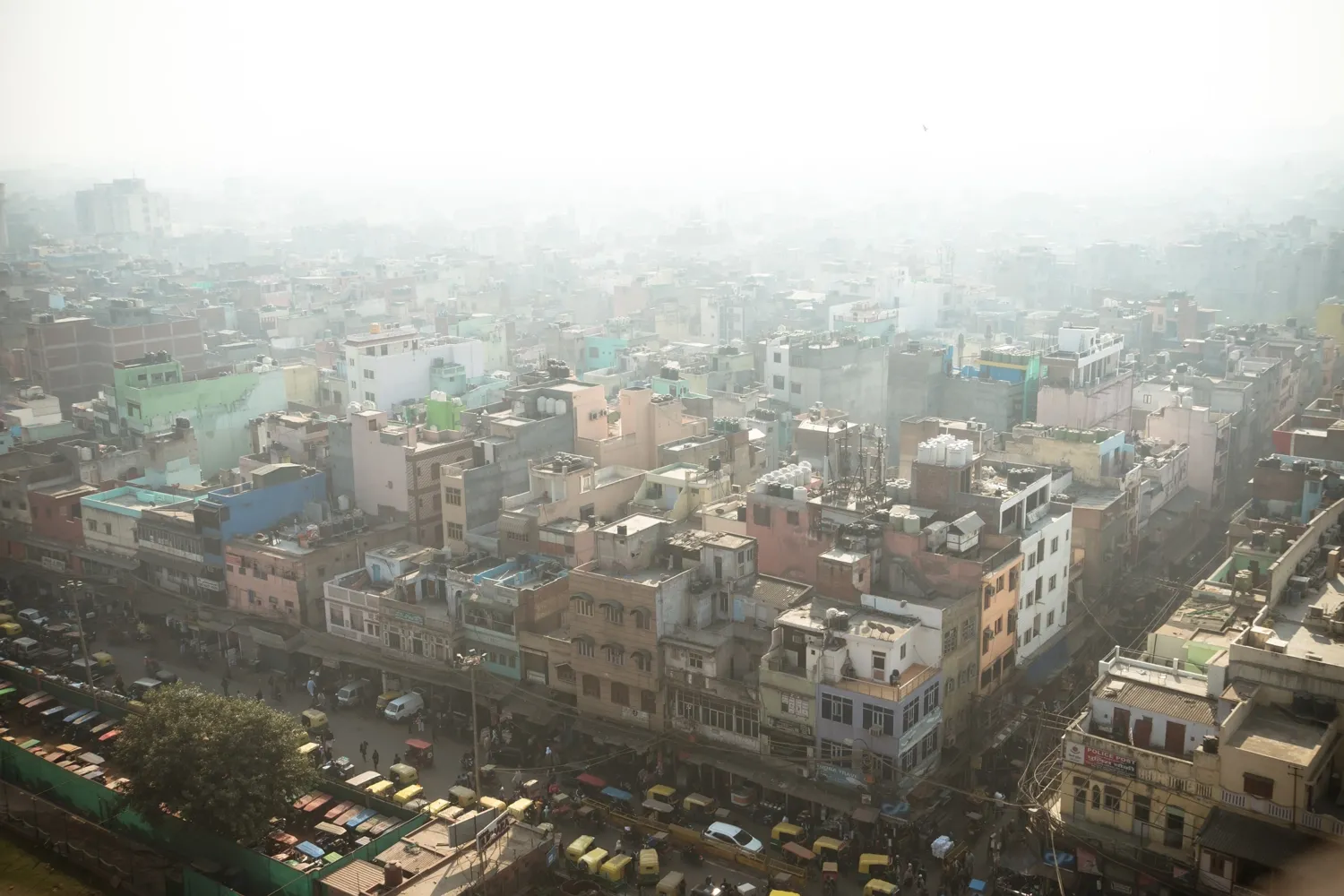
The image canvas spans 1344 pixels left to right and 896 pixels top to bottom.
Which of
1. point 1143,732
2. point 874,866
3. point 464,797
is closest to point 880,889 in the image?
point 874,866

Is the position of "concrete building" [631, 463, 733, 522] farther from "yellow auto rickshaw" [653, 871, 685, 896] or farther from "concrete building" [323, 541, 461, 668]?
"yellow auto rickshaw" [653, 871, 685, 896]

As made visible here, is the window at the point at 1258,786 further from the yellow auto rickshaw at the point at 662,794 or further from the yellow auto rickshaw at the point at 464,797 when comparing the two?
the yellow auto rickshaw at the point at 464,797

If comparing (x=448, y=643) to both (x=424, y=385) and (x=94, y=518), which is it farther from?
(x=424, y=385)

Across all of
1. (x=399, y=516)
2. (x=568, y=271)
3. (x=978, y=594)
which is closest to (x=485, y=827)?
(x=978, y=594)

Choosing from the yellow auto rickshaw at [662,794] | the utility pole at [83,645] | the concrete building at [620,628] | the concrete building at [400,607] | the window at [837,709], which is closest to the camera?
the window at [837,709]

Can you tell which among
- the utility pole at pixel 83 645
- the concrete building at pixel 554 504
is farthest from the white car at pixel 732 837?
the utility pole at pixel 83 645

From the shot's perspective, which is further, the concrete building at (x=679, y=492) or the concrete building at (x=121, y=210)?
the concrete building at (x=121, y=210)
